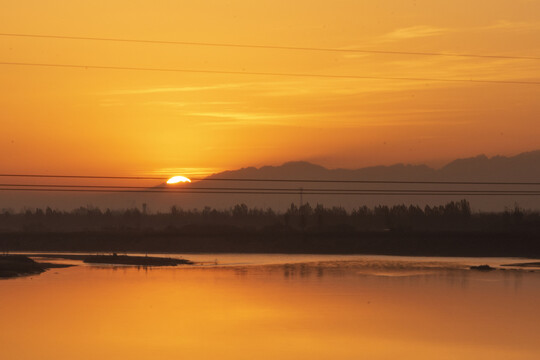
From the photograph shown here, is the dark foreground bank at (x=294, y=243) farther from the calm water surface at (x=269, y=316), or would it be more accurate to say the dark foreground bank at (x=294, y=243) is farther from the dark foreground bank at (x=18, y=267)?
the dark foreground bank at (x=18, y=267)

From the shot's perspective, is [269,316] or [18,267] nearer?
[269,316]

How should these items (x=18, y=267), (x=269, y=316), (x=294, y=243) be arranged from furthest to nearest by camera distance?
(x=294, y=243) → (x=18, y=267) → (x=269, y=316)

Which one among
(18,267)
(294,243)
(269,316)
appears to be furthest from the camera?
(294,243)

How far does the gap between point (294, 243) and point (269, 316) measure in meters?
87.4

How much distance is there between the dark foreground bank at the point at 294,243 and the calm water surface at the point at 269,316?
43679mm

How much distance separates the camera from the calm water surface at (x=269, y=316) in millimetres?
36062

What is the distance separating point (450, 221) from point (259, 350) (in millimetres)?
134075

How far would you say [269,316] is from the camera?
47688 millimetres

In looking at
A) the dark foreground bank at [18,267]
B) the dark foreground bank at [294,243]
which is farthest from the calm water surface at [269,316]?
the dark foreground bank at [294,243]

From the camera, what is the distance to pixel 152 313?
4912 cm

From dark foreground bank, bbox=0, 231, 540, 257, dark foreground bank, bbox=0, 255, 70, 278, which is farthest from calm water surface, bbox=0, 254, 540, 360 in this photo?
dark foreground bank, bbox=0, 231, 540, 257

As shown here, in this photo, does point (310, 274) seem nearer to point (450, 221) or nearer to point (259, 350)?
point (259, 350)

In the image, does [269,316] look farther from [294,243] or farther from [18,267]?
[294,243]

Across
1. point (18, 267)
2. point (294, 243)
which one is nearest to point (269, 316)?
point (18, 267)
